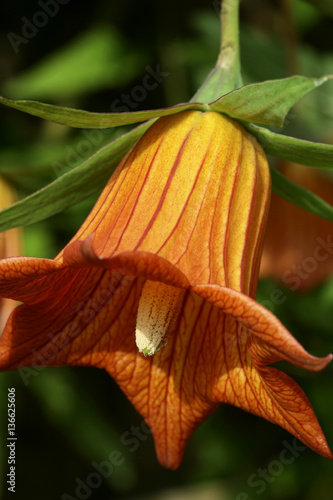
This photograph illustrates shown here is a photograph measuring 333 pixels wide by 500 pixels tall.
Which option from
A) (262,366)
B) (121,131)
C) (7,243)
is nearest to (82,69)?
(121,131)

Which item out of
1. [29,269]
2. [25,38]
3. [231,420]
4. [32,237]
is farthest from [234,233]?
[231,420]

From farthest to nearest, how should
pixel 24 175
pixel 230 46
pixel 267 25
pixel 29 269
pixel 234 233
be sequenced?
pixel 267 25 < pixel 24 175 < pixel 230 46 < pixel 234 233 < pixel 29 269

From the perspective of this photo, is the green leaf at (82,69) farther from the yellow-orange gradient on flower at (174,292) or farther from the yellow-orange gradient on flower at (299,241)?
the yellow-orange gradient on flower at (174,292)

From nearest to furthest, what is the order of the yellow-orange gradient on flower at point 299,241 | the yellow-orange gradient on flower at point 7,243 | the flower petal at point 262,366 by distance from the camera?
the flower petal at point 262,366 < the yellow-orange gradient on flower at point 7,243 < the yellow-orange gradient on flower at point 299,241

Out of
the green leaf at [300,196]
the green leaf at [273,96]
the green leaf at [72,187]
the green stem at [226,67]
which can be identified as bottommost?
the green leaf at [300,196]

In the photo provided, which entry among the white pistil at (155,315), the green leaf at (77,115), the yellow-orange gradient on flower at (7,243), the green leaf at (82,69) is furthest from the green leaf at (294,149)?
the green leaf at (82,69)

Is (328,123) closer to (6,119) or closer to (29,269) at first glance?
(6,119)

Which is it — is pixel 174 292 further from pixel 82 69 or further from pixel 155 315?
pixel 82 69

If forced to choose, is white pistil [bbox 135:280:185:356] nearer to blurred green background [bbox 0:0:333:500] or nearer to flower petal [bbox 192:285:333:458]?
flower petal [bbox 192:285:333:458]

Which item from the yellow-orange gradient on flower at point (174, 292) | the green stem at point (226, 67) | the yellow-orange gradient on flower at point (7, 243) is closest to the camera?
the yellow-orange gradient on flower at point (174, 292)
